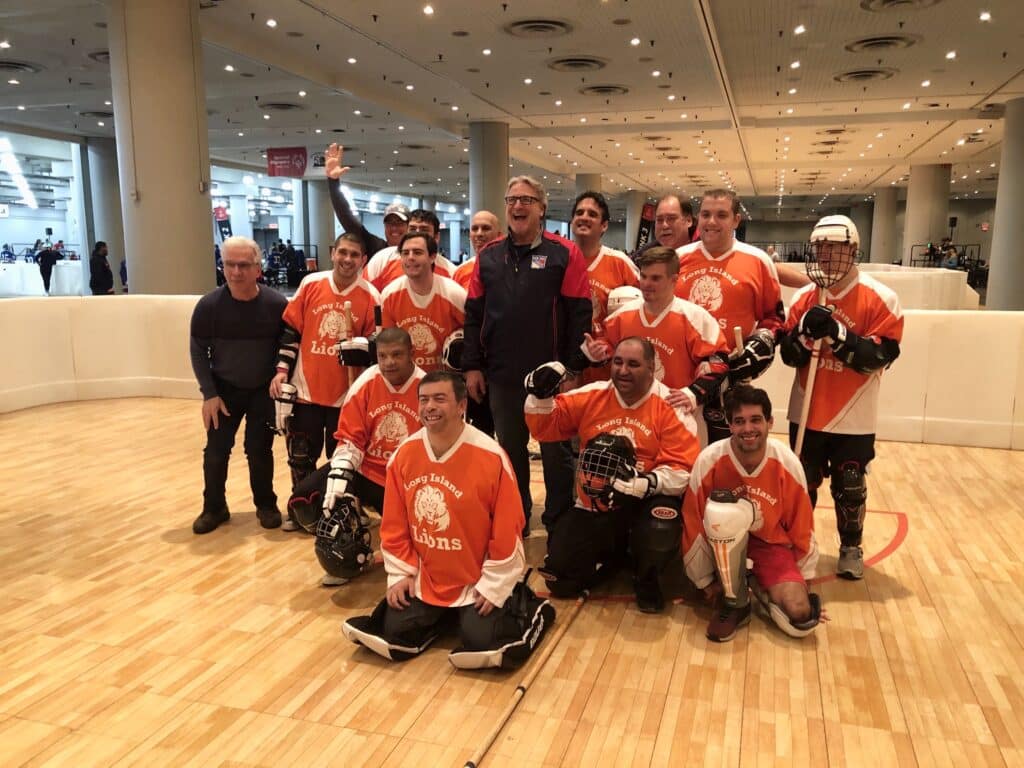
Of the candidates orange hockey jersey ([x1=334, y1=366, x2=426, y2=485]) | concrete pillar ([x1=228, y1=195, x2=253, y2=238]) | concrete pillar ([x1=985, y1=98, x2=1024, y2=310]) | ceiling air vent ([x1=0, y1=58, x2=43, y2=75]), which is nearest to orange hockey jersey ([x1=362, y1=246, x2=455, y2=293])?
orange hockey jersey ([x1=334, y1=366, x2=426, y2=485])

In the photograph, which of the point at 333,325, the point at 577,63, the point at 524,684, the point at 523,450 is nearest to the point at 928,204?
the point at 577,63

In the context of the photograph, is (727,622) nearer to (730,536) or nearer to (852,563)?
(730,536)

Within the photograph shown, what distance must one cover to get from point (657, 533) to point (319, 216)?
30.2 metres

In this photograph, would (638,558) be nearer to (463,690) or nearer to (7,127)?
(463,690)

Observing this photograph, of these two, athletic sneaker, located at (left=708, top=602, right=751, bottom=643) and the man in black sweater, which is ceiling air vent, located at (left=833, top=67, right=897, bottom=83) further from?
athletic sneaker, located at (left=708, top=602, right=751, bottom=643)

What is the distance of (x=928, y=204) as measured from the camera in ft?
92.4

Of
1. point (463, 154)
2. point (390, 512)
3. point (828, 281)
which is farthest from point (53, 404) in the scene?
point (463, 154)

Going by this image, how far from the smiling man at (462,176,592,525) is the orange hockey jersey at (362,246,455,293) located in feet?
3.22

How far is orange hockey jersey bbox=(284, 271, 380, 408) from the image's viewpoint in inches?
175

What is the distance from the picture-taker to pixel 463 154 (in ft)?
85.8

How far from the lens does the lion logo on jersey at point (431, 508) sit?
308 centimetres

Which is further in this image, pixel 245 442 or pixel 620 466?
pixel 245 442

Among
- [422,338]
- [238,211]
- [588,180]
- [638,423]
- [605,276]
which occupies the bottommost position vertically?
[638,423]

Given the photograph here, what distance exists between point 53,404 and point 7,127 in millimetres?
16966
